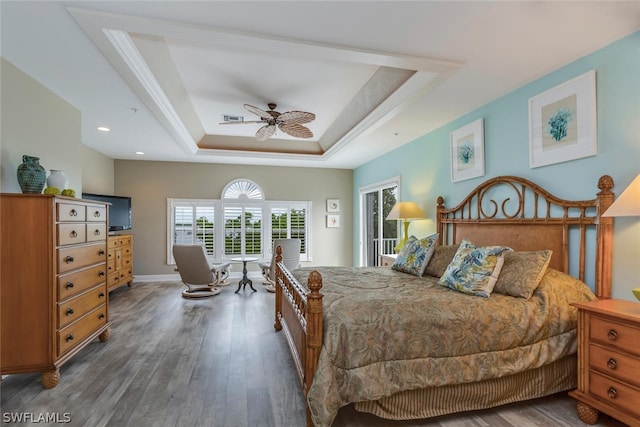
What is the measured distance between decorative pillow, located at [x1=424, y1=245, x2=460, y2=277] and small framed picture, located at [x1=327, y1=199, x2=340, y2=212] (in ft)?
14.2

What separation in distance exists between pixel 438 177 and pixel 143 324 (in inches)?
166

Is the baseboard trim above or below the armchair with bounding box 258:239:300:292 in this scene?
below

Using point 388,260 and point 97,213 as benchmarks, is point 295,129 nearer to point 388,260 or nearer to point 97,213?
point 388,260

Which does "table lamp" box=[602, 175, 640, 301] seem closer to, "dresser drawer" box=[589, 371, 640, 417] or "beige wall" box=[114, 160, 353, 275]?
"dresser drawer" box=[589, 371, 640, 417]

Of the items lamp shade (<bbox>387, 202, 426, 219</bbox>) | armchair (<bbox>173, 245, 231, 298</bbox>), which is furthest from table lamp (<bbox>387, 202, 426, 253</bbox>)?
armchair (<bbox>173, 245, 231, 298</bbox>)

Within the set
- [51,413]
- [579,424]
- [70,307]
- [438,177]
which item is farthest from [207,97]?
[579,424]

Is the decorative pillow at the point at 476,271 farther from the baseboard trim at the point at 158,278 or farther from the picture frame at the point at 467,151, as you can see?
the baseboard trim at the point at 158,278

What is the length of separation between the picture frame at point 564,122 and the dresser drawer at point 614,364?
1.44m

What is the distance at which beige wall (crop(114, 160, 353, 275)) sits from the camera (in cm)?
659

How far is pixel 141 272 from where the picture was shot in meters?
6.59

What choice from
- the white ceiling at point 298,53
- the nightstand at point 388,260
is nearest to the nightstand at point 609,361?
the white ceiling at point 298,53

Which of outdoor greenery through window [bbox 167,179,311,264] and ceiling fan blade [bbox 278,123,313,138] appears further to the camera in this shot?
outdoor greenery through window [bbox 167,179,311,264]
